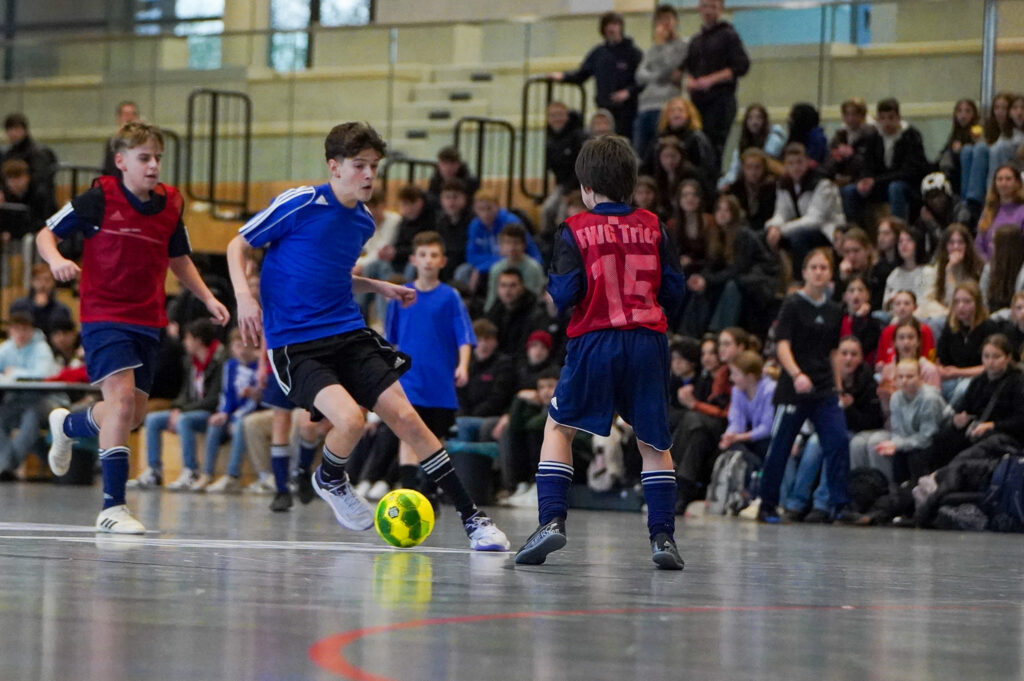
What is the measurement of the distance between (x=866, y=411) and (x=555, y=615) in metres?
7.98

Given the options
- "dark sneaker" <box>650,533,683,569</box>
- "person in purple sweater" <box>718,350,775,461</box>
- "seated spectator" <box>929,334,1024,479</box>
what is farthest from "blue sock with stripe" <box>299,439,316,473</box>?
"dark sneaker" <box>650,533,683,569</box>

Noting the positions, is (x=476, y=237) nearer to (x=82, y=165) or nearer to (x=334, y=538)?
(x=82, y=165)

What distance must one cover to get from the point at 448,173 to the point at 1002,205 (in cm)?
546

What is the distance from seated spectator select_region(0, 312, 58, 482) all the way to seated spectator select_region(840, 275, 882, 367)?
24.5ft

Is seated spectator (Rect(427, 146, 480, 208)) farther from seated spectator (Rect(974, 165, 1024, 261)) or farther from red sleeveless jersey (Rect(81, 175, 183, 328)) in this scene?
red sleeveless jersey (Rect(81, 175, 183, 328))

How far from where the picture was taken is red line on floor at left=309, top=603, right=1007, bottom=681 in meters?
3.21

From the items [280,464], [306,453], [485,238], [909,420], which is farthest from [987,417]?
[485,238]

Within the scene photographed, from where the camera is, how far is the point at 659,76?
604 inches

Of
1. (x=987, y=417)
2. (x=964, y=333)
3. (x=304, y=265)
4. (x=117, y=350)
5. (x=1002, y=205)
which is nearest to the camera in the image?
(x=304, y=265)

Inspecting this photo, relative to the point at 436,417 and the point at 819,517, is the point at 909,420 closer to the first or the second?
the point at 819,517

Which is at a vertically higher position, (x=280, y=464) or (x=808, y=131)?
(x=808, y=131)

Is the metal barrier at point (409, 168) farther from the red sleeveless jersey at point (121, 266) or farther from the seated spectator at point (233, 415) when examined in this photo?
the red sleeveless jersey at point (121, 266)

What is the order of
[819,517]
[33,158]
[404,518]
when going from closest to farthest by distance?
[404,518]
[819,517]
[33,158]

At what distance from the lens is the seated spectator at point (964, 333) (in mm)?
11477
